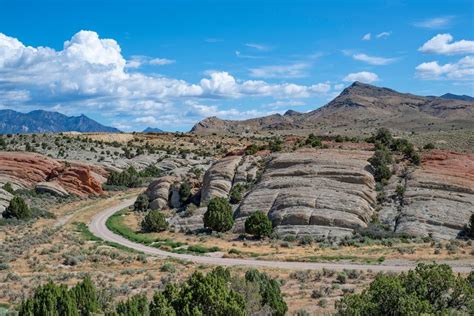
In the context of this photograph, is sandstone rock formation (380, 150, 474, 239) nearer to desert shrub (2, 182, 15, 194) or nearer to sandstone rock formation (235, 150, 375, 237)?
sandstone rock formation (235, 150, 375, 237)

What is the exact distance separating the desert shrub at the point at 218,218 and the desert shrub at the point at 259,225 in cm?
381

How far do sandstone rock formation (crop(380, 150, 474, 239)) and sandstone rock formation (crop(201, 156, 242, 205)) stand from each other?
19.8 meters

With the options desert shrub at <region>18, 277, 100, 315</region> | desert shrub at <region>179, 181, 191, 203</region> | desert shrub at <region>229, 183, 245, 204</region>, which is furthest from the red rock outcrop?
desert shrub at <region>18, 277, 100, 315</region>

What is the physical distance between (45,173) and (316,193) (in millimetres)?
47733

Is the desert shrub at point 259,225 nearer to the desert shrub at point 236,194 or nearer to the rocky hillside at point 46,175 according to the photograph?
the desert shrub at point 236,194

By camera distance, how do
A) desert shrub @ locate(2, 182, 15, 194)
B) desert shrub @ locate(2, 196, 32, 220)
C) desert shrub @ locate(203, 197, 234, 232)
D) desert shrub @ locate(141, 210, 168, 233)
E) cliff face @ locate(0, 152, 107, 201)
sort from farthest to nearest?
cliff face @ locate(0, 152, 107, 201)
desert shrub @ locate(2, 182, 15, 194)
desert shrub @ locate(2, 196, 32, 220)
desert shrub @ locate(141, 210, 168, 233)
desert shrub @ locate(203, 197, 234, 232)

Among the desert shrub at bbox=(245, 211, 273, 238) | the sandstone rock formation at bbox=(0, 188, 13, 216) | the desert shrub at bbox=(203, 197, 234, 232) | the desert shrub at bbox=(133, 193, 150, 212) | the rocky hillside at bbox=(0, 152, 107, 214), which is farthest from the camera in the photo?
the rocky hillside at bbox=(0, 152, 107, 214)

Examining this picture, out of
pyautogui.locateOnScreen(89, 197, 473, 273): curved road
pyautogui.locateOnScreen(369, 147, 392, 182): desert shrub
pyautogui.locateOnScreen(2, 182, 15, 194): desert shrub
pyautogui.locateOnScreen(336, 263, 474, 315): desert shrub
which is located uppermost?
pyautogui.locateOnScreen(369, 147, 392, 182): desert shrub

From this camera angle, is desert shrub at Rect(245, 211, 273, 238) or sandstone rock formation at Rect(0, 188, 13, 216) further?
sandstone rock formation at Rect(0, 188, 13, 216)

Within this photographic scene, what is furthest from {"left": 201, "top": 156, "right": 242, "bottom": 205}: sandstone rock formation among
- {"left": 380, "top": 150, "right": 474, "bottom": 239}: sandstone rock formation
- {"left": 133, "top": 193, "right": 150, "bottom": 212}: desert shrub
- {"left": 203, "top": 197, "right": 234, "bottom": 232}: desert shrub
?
{"left": 380, "top": 150, "right": 474, "bottom": 239}: sandstone rock formation

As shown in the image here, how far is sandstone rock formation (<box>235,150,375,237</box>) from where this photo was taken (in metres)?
47.8

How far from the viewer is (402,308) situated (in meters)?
16.5

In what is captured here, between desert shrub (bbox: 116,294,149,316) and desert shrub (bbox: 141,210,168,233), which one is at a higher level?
desert shrub (bbox: 116,294,149,316)

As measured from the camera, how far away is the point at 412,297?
56.1ft
